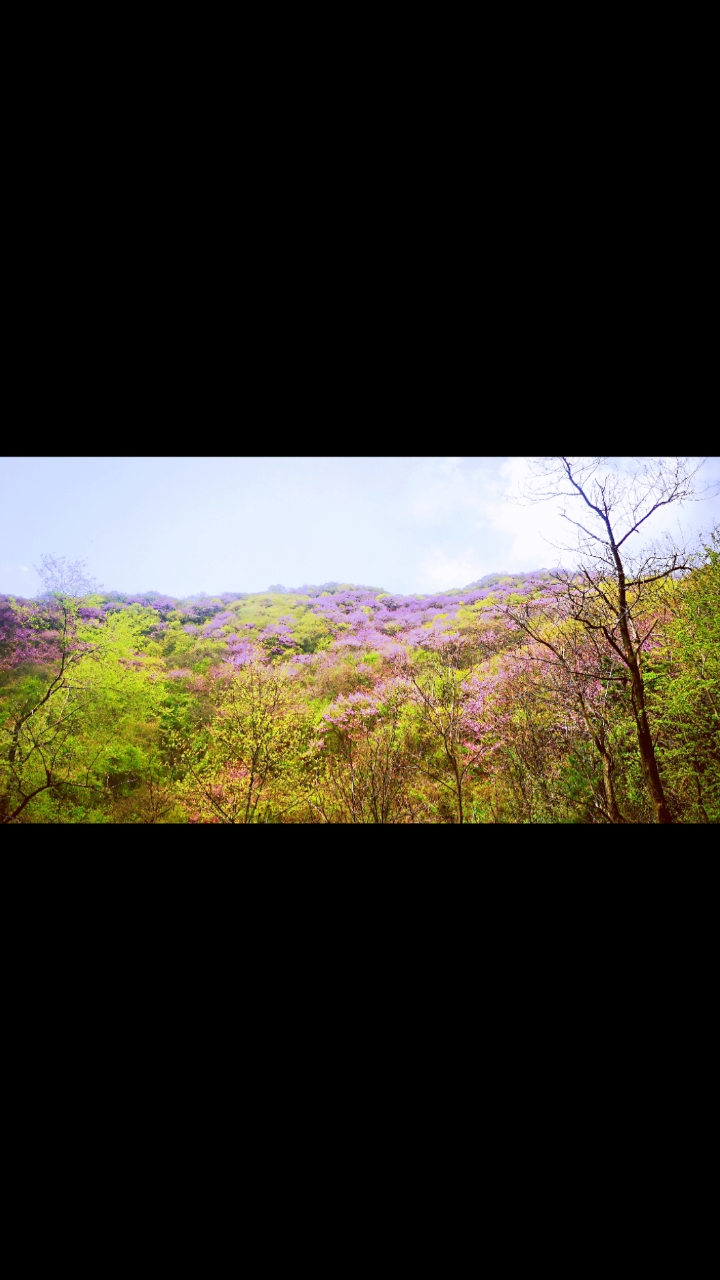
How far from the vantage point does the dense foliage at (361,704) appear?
2604mm

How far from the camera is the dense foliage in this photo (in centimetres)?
260

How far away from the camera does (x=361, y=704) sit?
3.02 metres
